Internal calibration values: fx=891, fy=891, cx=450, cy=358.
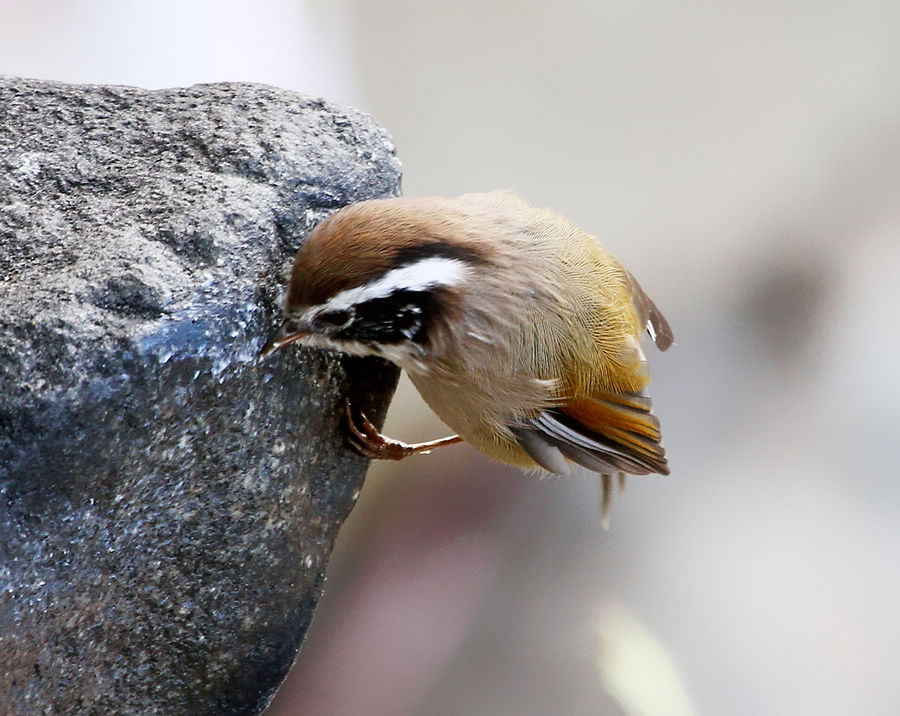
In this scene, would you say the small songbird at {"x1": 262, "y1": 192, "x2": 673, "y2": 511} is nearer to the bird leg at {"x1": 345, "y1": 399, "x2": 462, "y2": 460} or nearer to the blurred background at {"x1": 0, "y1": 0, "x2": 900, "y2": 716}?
the bird leg at {"x1": 345, "y1": 399, "x2": 462, "y2": 460}

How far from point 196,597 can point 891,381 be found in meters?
1.57

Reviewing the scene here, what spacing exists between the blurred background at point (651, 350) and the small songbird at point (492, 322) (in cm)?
53

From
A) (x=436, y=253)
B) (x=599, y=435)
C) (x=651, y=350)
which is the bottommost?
(x=651, y=350)

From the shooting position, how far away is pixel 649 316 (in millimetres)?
1473

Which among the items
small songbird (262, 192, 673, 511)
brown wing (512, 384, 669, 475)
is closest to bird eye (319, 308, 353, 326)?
small songbird (262, 192, 673, 511)

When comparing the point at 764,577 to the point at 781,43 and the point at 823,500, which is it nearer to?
the point at 823,500

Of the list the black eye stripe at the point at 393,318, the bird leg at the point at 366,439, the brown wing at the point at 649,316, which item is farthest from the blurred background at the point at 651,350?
the black eye stripe at the point at 393,318

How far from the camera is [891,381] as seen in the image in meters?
1.98

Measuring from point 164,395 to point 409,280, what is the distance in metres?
0.30

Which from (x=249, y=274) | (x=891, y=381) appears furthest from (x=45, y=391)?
(x=891, y=381)

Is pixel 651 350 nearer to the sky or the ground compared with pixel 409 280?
nearer to the ground

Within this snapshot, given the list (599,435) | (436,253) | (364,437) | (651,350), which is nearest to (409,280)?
(436,253)

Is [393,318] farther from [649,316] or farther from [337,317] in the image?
[649,316]

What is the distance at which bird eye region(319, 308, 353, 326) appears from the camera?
3.32 feet
